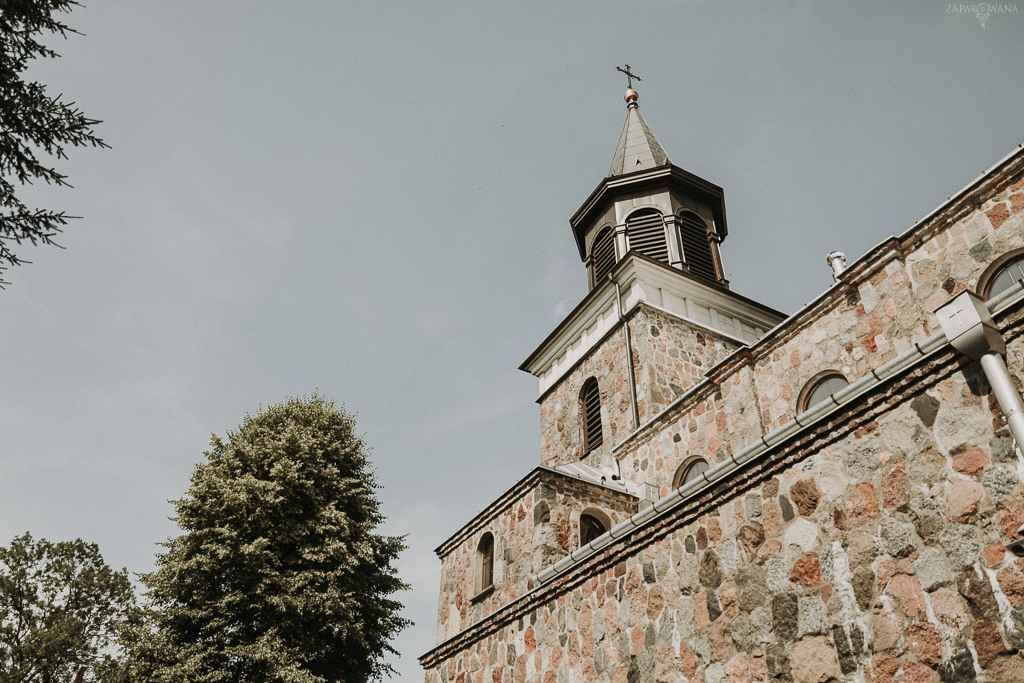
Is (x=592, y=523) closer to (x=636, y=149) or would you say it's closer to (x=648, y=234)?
(x=648, y=234)

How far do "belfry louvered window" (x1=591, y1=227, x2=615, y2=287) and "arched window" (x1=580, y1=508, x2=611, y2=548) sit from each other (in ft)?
28.8

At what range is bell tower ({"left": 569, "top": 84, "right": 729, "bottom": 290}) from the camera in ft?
61.9

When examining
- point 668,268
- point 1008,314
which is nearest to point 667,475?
point 668,268

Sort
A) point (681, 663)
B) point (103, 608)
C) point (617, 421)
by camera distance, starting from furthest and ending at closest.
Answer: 1. point (103, 608)
2. point (617, 421)
3. point (681, 663)

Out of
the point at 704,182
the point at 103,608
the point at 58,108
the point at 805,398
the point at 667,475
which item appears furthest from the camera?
the point at 103,608

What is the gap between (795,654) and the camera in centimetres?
522

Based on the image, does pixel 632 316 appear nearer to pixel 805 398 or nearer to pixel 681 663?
pixel 805 398

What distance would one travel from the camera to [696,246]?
19.2 metres

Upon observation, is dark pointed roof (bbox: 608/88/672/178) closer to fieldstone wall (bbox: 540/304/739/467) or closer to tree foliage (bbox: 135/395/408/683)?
fieldstone wall (bbox: 540/304/739/467)

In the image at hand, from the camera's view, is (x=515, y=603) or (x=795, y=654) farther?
(x=515, y=603)

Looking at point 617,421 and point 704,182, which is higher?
point 704,182

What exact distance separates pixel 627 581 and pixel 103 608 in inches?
890

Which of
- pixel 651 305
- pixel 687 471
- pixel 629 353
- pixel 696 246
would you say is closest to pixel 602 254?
pixel 696 246

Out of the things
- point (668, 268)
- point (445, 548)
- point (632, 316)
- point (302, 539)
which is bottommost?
point (445, 548)
